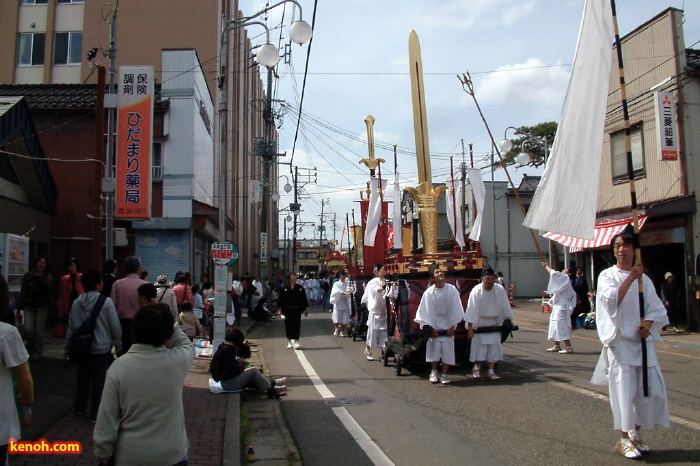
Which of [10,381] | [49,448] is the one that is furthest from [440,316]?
[10,381]

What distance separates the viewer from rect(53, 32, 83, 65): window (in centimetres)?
3297

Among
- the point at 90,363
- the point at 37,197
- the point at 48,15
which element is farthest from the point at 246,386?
the point at 48,15

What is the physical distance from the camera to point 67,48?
33.1 meters

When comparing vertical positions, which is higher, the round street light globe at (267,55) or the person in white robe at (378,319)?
the round street light globe at (267,55)

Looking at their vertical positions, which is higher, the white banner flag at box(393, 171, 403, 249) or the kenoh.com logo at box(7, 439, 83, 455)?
the white banner flag at box(393, 171, 403, 249)

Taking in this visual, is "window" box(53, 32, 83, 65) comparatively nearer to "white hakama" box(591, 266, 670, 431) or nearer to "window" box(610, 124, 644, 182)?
"window" box(610, 124, 644, 182)

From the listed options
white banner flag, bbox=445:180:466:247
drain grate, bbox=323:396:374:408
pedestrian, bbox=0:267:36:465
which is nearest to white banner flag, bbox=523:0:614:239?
drain grate, bbox=323:396:374:408

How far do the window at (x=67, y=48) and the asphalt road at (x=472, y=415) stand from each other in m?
26.5

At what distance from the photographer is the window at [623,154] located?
2053cm

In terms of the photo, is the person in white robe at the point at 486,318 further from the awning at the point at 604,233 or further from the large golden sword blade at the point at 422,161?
the awning at the point at 604,233

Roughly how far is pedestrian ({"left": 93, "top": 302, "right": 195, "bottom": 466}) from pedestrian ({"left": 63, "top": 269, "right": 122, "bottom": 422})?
3.68m

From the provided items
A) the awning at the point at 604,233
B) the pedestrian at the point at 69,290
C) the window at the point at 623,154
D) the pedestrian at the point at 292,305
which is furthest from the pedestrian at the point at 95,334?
the window at the point at 623,154

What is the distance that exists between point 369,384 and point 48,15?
30.3 m

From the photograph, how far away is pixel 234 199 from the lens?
134 ft
